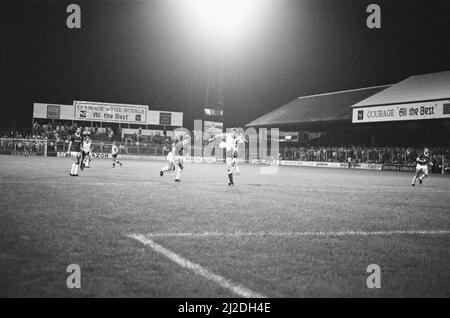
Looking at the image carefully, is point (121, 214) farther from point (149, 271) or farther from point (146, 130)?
point (146, 130)

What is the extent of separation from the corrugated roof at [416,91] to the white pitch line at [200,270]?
34998 millimetres

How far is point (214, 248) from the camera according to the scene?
589cm

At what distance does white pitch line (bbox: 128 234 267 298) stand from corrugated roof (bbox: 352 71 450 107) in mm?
34998

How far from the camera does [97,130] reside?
66.4 metres

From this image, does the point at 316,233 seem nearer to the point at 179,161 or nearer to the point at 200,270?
the point at 200,270

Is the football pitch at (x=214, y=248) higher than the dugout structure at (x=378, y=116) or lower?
lower

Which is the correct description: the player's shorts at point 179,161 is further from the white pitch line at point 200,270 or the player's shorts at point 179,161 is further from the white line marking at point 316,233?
the white pitch line at point 200,270

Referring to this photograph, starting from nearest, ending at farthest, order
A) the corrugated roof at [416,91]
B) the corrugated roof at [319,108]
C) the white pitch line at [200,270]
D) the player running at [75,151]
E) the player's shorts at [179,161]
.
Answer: the white pitch line at [200,270] < the player's shorts at [179,161] < the player running at [75,151] < the corrugated roof at [416,91] < the corrugated roof at [319,108]

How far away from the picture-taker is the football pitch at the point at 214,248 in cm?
428

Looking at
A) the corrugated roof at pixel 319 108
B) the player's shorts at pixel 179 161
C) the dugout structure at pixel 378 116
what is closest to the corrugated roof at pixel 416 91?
the dugout structure at pixel 378 116

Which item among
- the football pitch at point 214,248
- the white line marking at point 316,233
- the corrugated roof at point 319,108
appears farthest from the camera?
the corrugated roof at point 319,108

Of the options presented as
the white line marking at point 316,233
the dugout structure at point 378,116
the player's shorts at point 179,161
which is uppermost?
the dugout structure at point 378,116

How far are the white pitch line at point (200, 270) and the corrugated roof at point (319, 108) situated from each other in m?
41.0

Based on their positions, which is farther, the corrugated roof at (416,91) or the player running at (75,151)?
the corrugated roof at (416,91)
